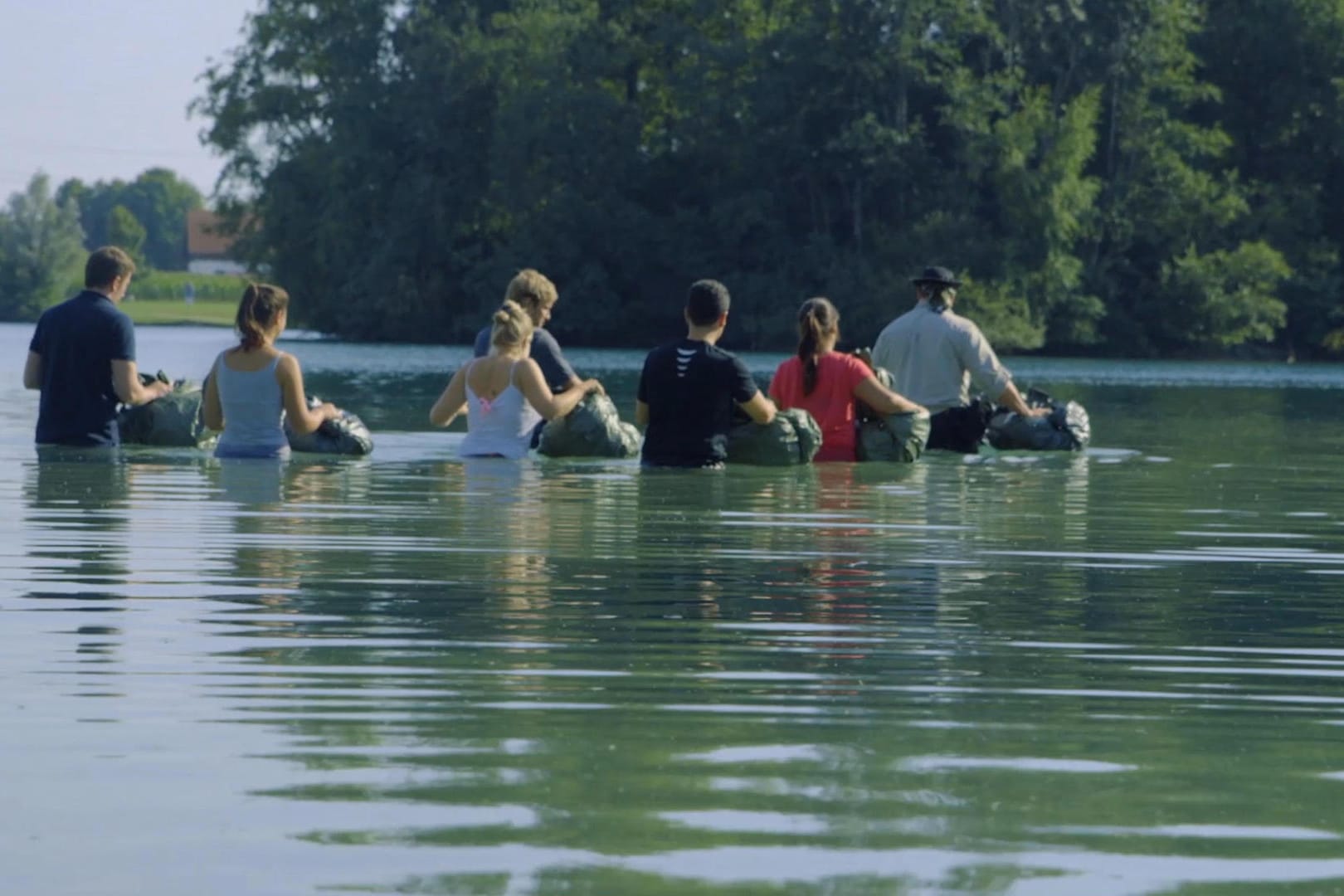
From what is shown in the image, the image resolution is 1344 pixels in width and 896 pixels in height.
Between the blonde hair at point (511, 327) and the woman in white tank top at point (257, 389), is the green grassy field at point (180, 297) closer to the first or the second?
the blonde hair at point (511, 327)

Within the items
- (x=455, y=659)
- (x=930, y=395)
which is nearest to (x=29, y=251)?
(x=930, y=395)

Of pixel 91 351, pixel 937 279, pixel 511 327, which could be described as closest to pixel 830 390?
pixel 937 279

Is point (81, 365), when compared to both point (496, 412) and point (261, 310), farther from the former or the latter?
point (496, 412)

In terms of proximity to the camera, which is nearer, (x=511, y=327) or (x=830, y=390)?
(x=511, y=327)

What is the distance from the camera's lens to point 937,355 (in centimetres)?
1625

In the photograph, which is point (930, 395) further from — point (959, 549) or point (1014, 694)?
point (1014, 694)

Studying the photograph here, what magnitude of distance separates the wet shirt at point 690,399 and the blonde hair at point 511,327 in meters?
0.70

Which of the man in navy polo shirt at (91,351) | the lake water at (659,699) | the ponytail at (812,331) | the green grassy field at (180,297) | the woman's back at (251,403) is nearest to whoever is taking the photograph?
Answer: the lake water at (659,699)

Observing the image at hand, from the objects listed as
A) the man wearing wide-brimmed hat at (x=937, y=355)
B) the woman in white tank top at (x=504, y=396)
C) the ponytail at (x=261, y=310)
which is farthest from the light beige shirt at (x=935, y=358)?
the ponytail at (x=261, y=310)

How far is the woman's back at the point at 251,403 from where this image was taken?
12875 millimetres

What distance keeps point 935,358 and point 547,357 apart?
9.12 feet

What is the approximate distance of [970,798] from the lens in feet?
14.9

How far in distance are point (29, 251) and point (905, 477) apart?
123 metres

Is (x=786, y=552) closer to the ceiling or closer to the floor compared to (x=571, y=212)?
closer to the floor
